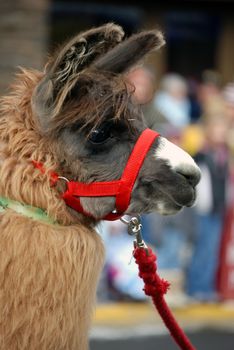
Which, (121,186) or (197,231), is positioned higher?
(121,186)

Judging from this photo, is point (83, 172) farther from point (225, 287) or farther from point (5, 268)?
point (225, 287)

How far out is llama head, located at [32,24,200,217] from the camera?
3.61 metres

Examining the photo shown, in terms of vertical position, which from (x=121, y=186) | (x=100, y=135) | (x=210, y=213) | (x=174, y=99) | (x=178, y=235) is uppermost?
(x=174, y=99)

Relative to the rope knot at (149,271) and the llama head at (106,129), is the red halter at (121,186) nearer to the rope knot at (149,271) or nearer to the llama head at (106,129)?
the llama head at (106,129)

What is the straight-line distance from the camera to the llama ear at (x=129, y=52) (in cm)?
365

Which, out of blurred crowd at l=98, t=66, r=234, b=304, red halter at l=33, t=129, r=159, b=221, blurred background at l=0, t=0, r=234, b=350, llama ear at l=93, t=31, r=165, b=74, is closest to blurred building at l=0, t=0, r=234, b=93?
blurred background at l=0, t=0, r=234, b=350

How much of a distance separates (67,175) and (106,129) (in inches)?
→ 9.5

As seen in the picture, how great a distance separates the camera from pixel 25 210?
355 cm

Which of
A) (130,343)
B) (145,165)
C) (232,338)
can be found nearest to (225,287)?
(232,338)

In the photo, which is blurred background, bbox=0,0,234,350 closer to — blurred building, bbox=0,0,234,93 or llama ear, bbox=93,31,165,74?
blurred building, bbox=0,0,234,93

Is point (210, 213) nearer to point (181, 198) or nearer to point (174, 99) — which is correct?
point (174, 99)

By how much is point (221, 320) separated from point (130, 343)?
129 centimetres

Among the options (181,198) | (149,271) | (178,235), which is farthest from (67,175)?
(178,235)

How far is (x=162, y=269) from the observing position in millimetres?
9430
